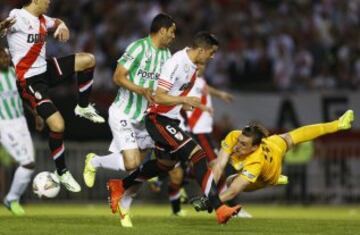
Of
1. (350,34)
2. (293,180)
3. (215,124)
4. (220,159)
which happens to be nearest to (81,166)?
(215,124)

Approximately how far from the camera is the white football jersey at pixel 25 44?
49.4 feet

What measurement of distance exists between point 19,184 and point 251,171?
522 centimetres

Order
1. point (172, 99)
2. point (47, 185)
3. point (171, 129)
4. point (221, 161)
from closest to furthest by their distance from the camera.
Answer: point (172, 99)
point (171, 129)
point (47, 185)
point (221, 161)

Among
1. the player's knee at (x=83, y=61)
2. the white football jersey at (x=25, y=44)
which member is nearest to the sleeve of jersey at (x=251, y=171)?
the player's knee at (x=83, y=61)

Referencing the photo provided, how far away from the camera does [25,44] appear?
15078 mm

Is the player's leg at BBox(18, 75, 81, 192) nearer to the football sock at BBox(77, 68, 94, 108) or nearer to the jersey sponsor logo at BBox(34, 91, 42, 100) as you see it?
the jersey sponsor logo at BBox(34, 91, 42, 100)

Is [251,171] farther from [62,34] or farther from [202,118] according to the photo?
[202,118]

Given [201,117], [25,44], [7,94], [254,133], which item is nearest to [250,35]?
[201,117]

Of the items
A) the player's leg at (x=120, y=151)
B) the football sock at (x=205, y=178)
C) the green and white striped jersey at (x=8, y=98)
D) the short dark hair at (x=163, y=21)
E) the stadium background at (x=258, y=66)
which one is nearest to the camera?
the football sock at (x=205, y=178)

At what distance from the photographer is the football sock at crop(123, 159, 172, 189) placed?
15273 mm

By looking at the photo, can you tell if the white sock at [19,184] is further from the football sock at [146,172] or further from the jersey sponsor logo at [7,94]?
the football sock at [146,172]

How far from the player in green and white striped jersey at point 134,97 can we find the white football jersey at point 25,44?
114 cm

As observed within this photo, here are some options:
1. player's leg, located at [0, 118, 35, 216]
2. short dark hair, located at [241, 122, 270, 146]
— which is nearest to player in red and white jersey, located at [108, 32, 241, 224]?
short dark hair, located at [241, 122, 270, 146]

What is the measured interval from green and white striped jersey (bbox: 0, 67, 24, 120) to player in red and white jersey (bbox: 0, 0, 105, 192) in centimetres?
392
